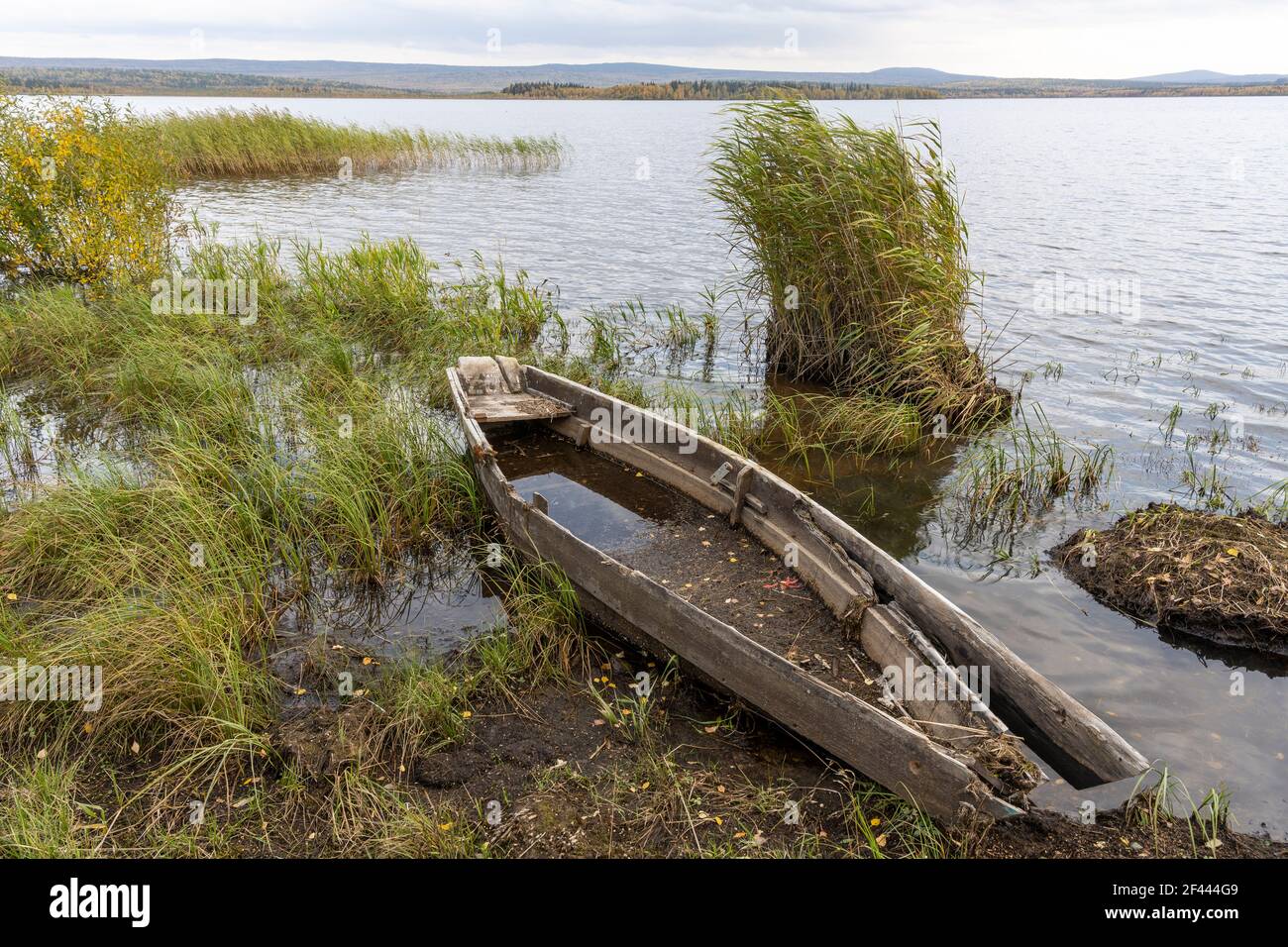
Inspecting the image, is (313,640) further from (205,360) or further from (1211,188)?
(1211,188)

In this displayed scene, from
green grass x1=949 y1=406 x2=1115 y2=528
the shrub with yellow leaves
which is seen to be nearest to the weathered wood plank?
green grass x1=949 y1=406 x2=1115 y2=528

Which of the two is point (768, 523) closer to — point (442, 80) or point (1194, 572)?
point (1194, 572)

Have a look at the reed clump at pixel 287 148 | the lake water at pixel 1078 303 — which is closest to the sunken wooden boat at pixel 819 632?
the lake water at pixel 1078 303

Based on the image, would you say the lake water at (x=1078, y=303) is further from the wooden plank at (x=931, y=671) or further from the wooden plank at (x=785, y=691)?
the wooden plank at (x=785, y=691)

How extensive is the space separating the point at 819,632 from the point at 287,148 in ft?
86.3

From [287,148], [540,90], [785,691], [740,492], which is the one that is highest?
[540,90]

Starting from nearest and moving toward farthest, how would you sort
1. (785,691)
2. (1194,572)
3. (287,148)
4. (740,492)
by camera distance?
(785,691) < (1194,572) < (740,492) < (287,148)

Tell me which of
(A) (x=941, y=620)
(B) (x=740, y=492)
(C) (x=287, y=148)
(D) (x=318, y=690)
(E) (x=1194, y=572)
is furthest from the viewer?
(C) (x=287, y=148)

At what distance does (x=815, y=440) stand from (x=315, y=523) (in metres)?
4.68

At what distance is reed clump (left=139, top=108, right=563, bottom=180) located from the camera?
24500mm

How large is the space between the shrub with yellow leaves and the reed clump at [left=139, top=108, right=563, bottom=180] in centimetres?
1248

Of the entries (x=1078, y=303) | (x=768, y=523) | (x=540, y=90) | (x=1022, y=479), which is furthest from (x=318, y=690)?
(x=540, y=90)

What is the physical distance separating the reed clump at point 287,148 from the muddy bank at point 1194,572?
23464 millimetres

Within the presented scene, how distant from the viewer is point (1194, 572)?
5543mm
